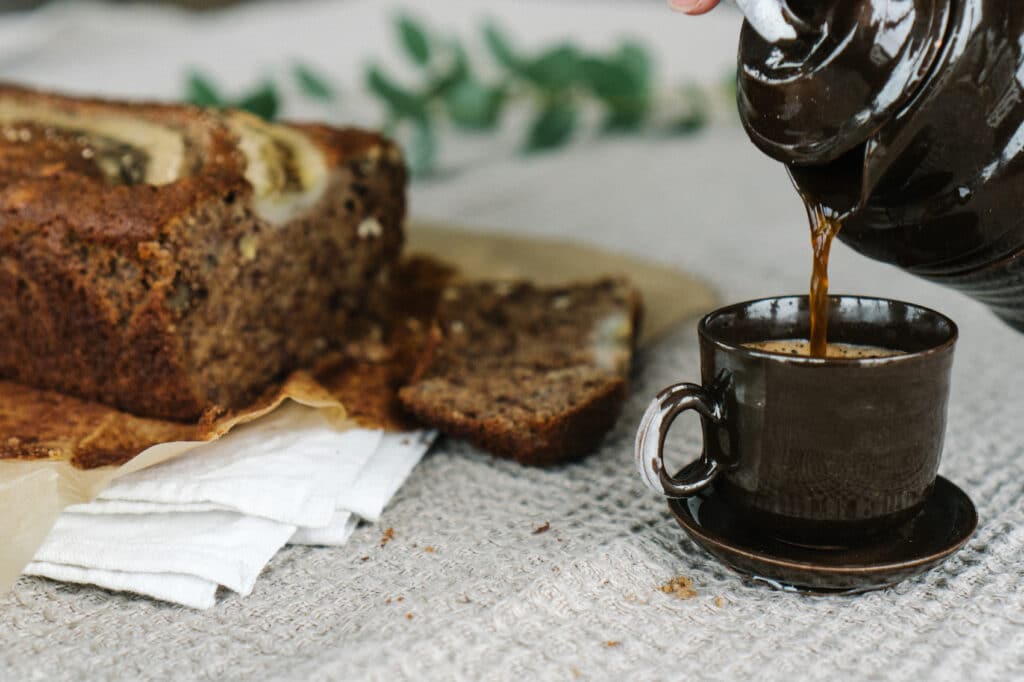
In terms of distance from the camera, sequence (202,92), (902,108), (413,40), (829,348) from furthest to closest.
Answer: (413,40), (202,92), (829,348), (902,108)

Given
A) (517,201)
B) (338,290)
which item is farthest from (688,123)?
(338,290)

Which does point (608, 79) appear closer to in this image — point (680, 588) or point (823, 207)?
point (823, 207)

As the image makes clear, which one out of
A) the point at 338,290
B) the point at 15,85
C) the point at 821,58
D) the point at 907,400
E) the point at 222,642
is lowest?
the point at 222,642

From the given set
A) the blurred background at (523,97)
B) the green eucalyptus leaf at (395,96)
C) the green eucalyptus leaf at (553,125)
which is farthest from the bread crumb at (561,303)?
the green eucalyptus leaf at (553,125)

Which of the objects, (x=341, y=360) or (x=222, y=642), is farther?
(x=341, y=360)

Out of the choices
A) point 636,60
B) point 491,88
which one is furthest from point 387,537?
point 636,60

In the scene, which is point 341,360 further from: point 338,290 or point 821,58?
point 821,58
